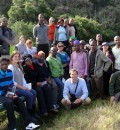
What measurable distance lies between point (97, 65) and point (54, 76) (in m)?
1.19

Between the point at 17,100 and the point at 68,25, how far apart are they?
526cm

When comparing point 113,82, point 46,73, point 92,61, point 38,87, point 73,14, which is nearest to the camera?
point 38,87

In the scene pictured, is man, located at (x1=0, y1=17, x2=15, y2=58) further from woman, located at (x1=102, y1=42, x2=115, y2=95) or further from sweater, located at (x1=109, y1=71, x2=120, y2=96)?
sweater, located at (x1=109, y1=71, x2=120, y2=96)

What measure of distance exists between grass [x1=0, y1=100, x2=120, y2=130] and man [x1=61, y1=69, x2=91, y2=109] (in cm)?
21

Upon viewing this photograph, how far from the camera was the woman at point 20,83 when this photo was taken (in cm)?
716

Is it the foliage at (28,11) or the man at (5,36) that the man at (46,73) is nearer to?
the man at (5,36)

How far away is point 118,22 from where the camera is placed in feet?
110

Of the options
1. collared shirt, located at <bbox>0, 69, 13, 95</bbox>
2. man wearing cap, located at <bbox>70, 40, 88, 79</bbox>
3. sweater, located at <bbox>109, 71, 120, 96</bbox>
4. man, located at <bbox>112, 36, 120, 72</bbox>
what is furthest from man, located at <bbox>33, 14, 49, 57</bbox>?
collared shirt, located at <bbox>0, 69, 13, 95</bbox>

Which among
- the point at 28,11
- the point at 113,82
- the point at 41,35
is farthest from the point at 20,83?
the point at 28,11

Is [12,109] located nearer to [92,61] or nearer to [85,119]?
[85,119]

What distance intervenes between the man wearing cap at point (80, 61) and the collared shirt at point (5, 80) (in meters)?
2.35

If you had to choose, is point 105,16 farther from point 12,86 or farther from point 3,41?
point 12,86

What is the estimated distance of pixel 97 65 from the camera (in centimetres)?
863

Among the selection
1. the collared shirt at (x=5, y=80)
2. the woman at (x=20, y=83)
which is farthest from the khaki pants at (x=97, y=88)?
the collared shirt at (x=5, y=80)
